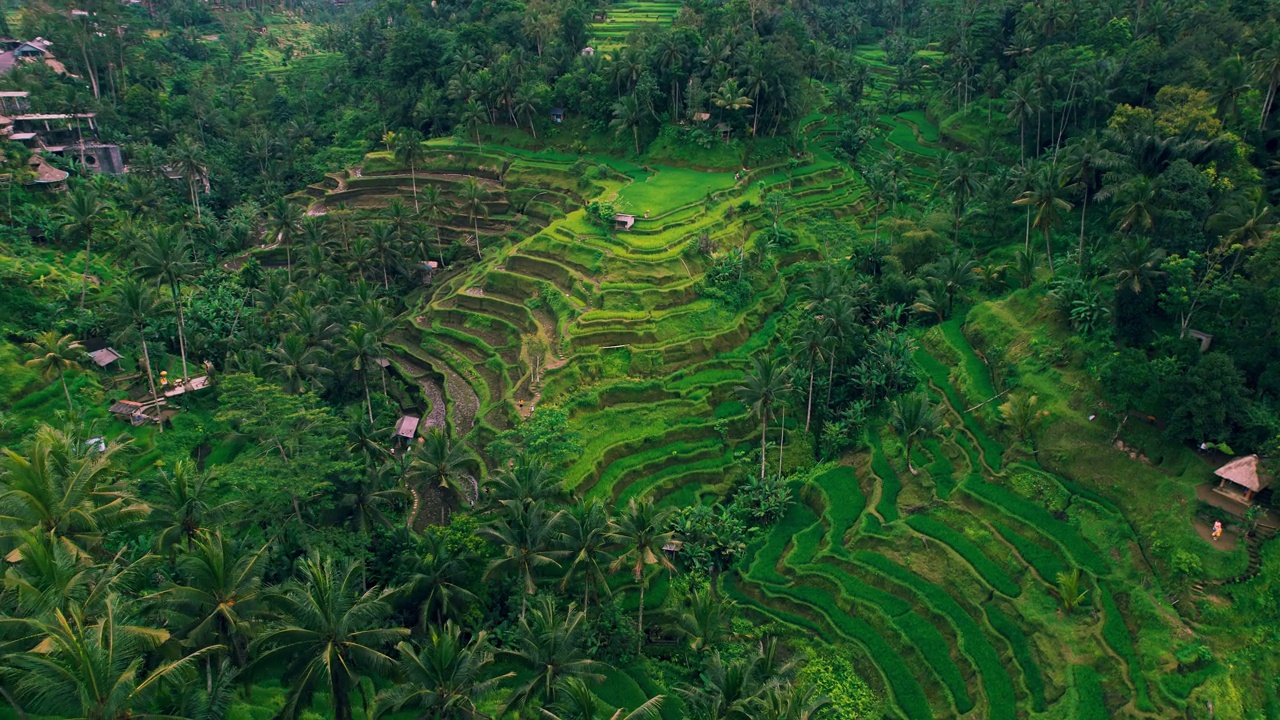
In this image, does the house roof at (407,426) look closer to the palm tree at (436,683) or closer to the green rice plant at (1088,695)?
the palm tree at (436,683)

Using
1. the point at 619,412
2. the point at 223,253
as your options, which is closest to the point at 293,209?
the point at 223,253

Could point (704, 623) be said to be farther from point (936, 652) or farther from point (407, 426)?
point (407, 426)

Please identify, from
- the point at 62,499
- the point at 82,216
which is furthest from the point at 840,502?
the point at 82,216

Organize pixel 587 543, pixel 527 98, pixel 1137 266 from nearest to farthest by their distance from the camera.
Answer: pixel 587 543, pixel 1137 266, pixel 527 98

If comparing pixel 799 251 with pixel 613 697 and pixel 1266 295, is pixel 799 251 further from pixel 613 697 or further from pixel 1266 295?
pixel 613 697

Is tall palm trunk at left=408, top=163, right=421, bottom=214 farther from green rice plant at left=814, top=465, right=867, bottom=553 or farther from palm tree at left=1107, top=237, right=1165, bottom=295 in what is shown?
palm tree at left=1107, top=237, right=1165, bottom=295
